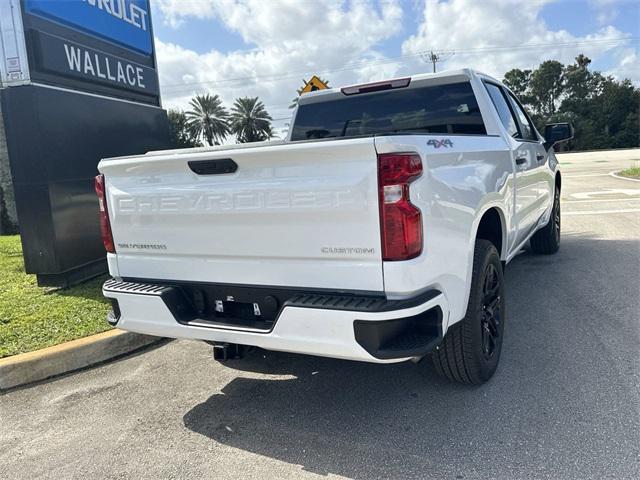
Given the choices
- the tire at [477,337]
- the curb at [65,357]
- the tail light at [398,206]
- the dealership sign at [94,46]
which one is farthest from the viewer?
the dealership sign at [94,46]

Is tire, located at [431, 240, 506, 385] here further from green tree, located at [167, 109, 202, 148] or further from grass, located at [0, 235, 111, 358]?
green tree, located at [167, 109, 202, 148]

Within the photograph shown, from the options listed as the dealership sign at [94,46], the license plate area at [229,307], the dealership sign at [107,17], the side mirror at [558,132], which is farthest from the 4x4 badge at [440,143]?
the dealership sign at [107,17]

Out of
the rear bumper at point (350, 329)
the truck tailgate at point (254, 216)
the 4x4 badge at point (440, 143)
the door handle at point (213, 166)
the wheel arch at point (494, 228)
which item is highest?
the 4x4 badge at point (440, 143)

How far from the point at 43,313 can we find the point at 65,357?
1.22m

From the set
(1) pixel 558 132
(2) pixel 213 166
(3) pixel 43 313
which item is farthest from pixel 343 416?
(1) pixel 558 132

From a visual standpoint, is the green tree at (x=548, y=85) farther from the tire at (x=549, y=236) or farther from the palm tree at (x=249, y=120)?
the tire at (x=549, y=236)

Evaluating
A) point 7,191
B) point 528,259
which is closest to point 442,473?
point 528,259

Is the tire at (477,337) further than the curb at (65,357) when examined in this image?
No

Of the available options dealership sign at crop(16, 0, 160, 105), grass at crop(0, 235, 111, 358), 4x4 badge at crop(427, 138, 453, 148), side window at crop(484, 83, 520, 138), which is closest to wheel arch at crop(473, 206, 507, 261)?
4x4 badge at crop(427, 138, 453, 148)

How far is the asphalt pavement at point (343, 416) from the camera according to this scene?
2.72m

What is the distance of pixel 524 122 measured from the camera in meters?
5.54

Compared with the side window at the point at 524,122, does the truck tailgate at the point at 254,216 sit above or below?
below

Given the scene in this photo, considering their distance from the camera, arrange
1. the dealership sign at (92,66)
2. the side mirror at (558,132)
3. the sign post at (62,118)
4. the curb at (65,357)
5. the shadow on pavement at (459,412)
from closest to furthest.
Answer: the shadow on pavement at (459,412)
the curb at (65,357)
the side mirror at (558,132)
the sign post at (62,118)
the dealership sign at (92,66)

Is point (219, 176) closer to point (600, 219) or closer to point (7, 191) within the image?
point (600, 219)
